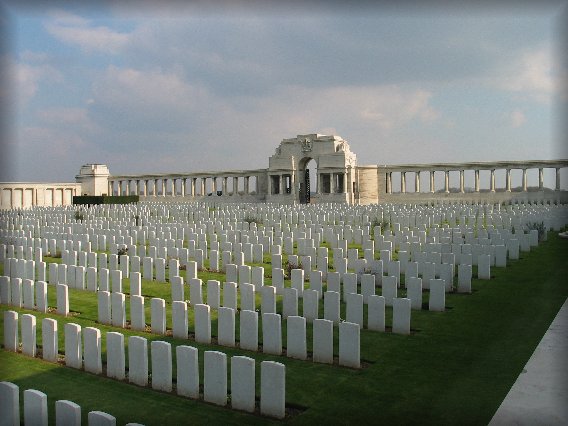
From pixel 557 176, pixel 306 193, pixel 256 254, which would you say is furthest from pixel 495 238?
pixel 306 193

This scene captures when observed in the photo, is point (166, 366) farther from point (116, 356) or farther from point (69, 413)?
point (69, 413)

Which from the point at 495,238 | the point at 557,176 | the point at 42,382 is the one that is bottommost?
the point at 42,382

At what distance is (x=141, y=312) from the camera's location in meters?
8.85

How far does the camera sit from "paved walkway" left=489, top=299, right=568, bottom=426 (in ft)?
16.1

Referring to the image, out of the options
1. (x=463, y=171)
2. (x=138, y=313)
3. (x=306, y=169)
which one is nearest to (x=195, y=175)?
(x=306, y=169)

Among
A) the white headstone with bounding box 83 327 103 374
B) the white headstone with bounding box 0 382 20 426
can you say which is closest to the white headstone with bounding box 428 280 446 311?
the white headstone with bounding box 83 327 103 374

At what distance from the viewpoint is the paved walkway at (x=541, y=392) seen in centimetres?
492

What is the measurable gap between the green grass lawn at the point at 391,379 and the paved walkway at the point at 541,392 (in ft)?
0.67

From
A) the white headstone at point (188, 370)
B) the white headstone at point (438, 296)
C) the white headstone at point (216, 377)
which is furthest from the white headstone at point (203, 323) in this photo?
the white headstone at point (438, 296)

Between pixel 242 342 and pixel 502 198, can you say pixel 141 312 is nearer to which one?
pixel 242 342

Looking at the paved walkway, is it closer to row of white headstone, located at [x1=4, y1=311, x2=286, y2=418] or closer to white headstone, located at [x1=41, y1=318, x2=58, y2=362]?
row of white headstone, located at [x1=4, y1=311, x2=286, y2=418]

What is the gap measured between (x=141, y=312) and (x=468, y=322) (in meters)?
5.64

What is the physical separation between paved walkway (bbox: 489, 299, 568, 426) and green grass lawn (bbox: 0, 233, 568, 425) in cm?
20

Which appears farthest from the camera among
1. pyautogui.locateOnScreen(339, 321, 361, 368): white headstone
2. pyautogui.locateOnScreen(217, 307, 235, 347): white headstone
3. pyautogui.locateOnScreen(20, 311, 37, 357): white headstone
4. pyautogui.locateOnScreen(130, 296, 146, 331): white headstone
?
pyautogui.locateOnScreen(130, 296, 146, 331): white headstone
